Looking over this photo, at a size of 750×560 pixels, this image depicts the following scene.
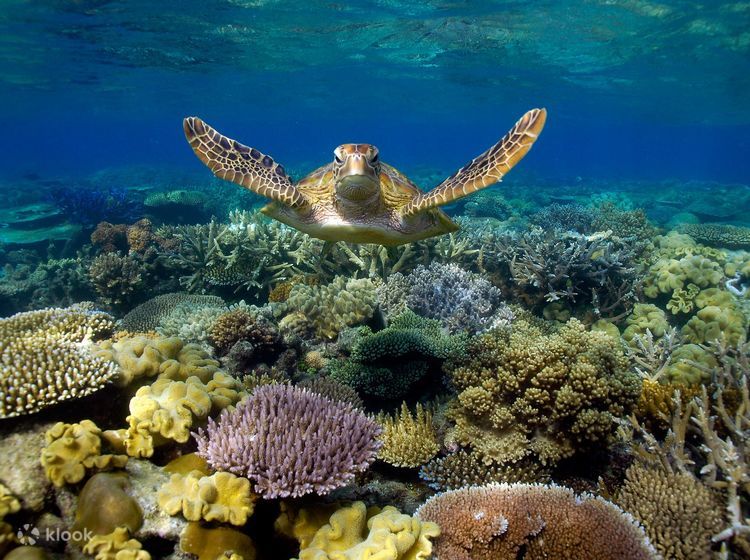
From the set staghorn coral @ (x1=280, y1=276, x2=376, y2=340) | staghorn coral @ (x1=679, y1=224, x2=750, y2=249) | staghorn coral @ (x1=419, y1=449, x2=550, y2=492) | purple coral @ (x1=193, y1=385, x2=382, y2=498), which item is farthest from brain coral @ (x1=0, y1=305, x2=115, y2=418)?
staghorn coral @ (x1=679, y1=224, x2=750, y2=249)

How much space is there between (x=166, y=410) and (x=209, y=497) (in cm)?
80

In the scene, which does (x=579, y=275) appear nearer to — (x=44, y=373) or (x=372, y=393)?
(x=372, y=393)

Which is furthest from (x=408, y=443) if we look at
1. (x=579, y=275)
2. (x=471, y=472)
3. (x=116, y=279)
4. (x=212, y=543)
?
Answer: (x=116, y=279)

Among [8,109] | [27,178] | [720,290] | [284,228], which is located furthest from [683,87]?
[8,109]

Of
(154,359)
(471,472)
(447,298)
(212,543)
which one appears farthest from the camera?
(447,298)

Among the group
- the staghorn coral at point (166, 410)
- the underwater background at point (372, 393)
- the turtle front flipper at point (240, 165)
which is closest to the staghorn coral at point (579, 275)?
the underwater background at point (372, 393)

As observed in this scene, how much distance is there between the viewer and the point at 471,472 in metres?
3.70

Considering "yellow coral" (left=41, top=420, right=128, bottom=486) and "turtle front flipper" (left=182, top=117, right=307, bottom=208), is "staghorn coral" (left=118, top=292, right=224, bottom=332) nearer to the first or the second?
"turtle front flipper" (left=182, top=117, right=307, bottom=208)

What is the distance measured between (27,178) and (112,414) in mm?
A: 46132

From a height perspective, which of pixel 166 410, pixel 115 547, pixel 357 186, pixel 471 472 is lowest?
pixel 471 472

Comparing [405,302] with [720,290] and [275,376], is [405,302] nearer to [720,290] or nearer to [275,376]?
[275,376]

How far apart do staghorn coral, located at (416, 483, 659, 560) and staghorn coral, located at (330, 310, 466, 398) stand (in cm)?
197

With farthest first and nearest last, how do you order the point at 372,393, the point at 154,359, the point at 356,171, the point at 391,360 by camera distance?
the point at 391,360
the point at 372,393
the point at 356,171
the point at 154,359

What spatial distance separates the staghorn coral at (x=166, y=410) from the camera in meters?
2.77
